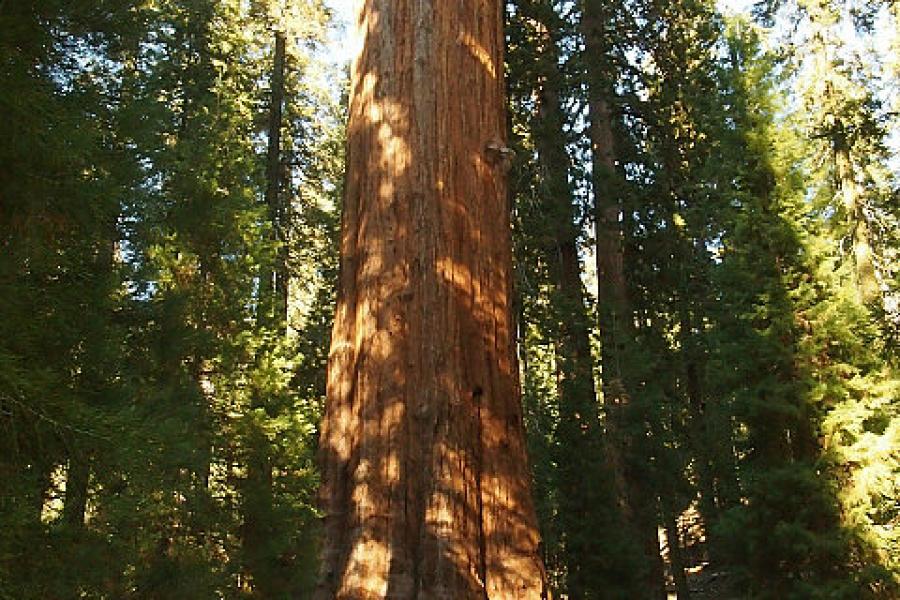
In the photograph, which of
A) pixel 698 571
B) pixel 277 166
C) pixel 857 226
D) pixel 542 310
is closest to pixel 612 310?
pixel 542 310

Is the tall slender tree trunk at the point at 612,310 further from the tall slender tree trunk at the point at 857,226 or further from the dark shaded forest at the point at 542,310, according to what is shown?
the tall slender tree trunk at the point at 857,226

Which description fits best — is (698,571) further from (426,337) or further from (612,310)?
(426,337)

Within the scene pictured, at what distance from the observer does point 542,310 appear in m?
14.3

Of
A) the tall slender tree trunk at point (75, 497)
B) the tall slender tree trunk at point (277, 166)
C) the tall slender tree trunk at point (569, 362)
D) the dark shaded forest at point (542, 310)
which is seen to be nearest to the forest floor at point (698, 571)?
the dark shaded forest at point (542, 310)

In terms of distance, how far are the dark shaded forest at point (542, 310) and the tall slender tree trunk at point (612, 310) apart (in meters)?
0.06

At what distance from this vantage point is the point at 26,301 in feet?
17.5

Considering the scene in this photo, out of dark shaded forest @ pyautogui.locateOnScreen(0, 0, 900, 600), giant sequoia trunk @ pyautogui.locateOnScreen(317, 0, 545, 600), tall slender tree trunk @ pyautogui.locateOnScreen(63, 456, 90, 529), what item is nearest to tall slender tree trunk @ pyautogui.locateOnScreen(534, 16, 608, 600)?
dark shaded forest @ pyautogui.locateOnScreen(0, 0, 900, 600)

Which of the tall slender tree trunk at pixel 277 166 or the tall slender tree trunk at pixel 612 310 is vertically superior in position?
the tall slender tree trunk at pixel 277 166

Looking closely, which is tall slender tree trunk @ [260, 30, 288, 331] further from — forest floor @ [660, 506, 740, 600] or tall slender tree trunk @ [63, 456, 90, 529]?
forest floor @ [660, 506, 740, 600]

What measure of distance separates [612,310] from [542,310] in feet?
4.82

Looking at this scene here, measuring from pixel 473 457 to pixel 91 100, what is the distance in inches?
197

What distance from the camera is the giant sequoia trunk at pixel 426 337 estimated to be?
366cm

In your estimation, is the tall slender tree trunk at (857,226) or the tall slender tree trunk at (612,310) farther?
the tall slender tree trunk at (857,226)

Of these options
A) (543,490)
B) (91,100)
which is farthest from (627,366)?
(91,100)
